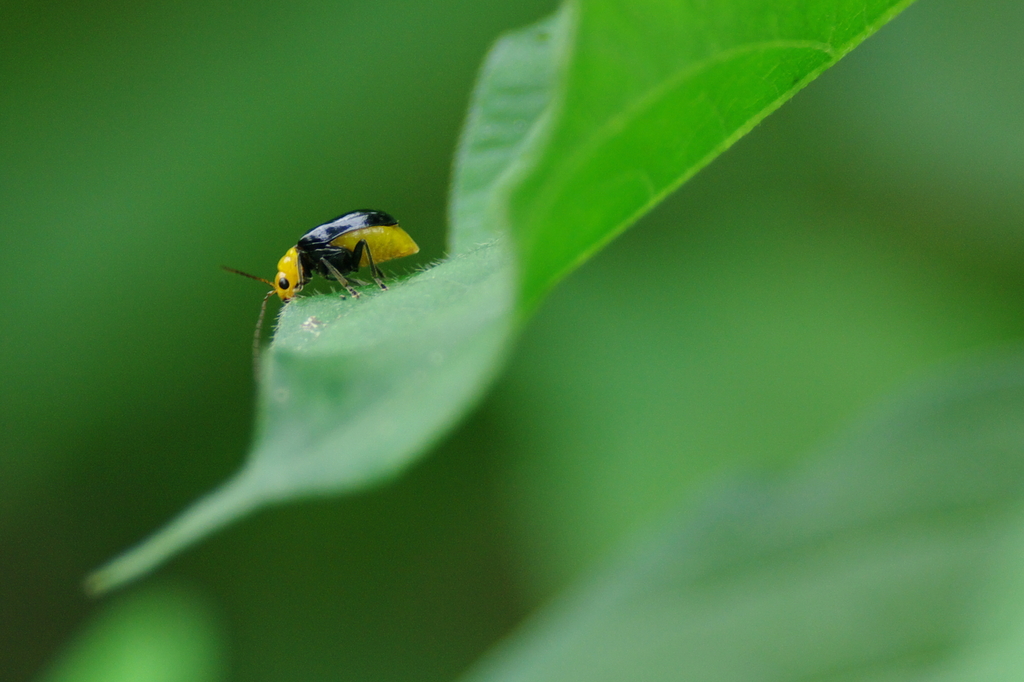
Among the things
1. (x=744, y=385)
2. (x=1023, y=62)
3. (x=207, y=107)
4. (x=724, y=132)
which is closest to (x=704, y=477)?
(x=744, y=385)

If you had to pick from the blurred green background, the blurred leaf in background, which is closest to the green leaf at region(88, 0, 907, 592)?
the blurred leaf in background

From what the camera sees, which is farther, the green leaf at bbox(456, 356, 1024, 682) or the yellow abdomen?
the yellow abdomen

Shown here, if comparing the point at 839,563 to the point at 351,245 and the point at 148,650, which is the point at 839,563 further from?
the point at 148,650

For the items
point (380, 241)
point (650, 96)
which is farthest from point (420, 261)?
point (650, 96)

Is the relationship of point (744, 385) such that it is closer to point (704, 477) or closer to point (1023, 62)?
point (704, 477)

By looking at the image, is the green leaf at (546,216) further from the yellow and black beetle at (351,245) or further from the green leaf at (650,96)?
the yellow and black beetle at (351,245)

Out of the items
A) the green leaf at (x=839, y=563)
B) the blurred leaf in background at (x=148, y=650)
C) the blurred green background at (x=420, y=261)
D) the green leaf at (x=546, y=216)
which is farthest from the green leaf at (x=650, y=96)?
the blurred green background at (x=420, y=261)

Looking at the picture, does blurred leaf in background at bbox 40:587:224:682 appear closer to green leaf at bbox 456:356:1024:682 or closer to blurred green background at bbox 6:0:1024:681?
blurred green background at bbox 6:0:1024:681
